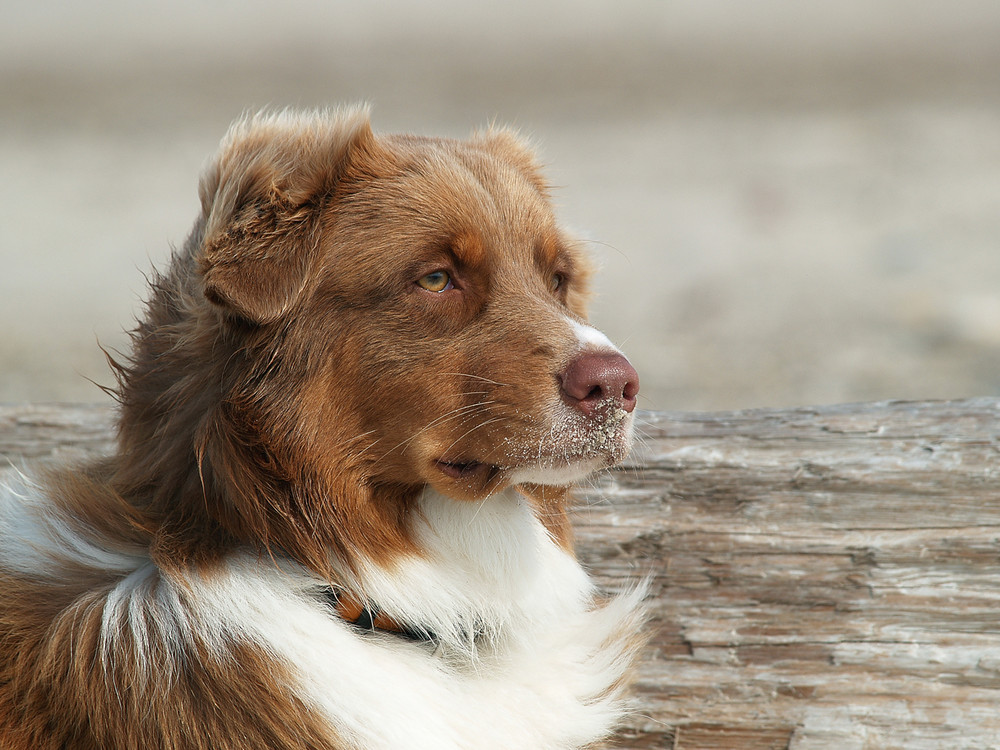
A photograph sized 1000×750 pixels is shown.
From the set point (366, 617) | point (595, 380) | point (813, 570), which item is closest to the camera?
point (595, 380)

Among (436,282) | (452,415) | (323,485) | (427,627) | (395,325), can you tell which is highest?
(436,282)

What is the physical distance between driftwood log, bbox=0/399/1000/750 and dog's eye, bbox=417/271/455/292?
1.24 m

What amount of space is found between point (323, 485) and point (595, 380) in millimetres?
880

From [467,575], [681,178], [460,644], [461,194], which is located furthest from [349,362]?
[681,178]

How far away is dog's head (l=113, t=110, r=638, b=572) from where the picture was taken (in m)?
2.83

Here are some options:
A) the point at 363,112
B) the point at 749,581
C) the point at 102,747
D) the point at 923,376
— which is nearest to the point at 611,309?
the point at 923,376

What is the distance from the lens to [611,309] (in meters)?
12.6

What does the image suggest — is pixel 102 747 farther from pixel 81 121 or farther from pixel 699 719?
pixel 81 121

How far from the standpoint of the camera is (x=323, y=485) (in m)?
2.91

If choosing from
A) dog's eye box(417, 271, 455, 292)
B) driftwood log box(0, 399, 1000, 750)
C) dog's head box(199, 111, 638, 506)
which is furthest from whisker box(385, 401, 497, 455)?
driftwood log box(0, 399, 1000, 750)

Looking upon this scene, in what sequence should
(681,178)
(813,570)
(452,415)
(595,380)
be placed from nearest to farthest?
(595,380) < (452,415) < (813,570) < (681,178)

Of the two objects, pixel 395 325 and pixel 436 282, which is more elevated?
pixel 436 282

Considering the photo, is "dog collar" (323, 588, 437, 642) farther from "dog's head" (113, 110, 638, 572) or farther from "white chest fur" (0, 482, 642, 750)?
"dog's head" (113, 110, 638, 572)

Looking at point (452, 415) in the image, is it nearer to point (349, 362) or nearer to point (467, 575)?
point (349, 362)
